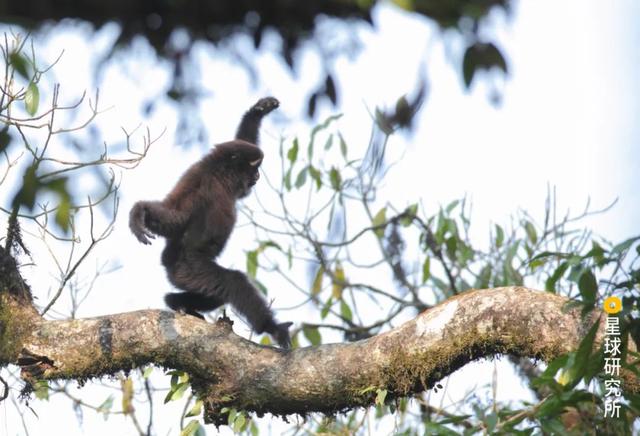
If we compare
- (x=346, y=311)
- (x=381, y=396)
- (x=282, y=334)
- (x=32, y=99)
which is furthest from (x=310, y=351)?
(x=346, y=311)

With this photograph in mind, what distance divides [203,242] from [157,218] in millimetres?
479

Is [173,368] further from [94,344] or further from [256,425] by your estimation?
[256,425]

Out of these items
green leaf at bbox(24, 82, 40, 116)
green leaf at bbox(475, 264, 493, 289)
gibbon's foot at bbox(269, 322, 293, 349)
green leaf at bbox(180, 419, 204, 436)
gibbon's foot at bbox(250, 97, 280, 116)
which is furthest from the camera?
green leaf at bbox(475, 264, 493, 289)

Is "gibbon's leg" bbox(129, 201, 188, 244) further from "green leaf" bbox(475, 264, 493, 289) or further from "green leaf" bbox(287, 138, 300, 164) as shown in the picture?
"green leaf" bbox(475, 264, 493, 289)

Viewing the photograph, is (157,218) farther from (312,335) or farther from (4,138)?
(4,138)

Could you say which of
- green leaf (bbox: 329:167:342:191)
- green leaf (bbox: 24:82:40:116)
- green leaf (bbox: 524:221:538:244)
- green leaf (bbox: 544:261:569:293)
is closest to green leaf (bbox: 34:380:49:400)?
green leaf (bbox: 24:82:40:116)

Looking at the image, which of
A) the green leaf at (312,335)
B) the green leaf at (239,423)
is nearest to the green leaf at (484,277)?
the green leaf at (312,335)

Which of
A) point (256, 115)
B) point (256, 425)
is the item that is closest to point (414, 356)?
point (256, 425)

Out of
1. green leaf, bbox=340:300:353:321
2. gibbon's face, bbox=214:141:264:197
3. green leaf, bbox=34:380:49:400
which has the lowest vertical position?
green leaf, bbox=34:380:49:400

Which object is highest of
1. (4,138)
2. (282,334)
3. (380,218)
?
(380,218)

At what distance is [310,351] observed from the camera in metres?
5.04

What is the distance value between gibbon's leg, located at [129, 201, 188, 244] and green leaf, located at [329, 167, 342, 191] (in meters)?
2.91

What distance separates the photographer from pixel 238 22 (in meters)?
2.29

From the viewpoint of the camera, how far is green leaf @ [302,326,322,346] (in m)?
8.99
